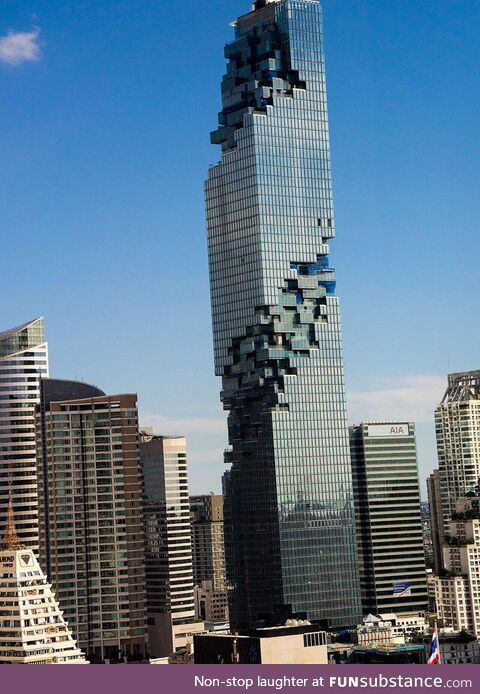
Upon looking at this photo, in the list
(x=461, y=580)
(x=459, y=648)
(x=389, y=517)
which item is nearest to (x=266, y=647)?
(x=459, y=648)

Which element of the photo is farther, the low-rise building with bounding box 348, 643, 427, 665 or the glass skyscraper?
the glass skyscraper

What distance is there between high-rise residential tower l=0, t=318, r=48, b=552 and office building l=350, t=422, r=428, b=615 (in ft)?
121

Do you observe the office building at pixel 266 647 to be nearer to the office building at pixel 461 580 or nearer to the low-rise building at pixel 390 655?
the low-rise building at pixel 390 655

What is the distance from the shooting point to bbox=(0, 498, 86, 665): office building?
102438mm

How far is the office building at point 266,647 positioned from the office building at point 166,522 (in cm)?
4673

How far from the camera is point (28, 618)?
103250 mm

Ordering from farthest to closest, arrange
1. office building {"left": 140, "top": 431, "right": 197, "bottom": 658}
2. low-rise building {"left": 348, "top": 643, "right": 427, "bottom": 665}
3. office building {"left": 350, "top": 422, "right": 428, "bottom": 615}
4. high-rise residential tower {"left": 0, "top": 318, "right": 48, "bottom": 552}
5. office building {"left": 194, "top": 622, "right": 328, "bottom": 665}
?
1. office building {"left": 350, "top": 422, "right": 428, "bottom": 615}
2. office building {"left": 140, "top": 431, "right": 197, "bottom": 658}
3. high-rise residential tower {"left": 0, "top": 318, "right": 48, "bottom": 552}
4. low-rise building {"left": 348, "top": 643, "right": 427, "bottom": 665}
5. office building {"left": 194, "top": 622, "right": 328, "bottom": 665}

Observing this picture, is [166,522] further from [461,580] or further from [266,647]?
[266,647]

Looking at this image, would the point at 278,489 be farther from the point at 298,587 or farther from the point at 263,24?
the point at 263,24

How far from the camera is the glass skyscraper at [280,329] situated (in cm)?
14900

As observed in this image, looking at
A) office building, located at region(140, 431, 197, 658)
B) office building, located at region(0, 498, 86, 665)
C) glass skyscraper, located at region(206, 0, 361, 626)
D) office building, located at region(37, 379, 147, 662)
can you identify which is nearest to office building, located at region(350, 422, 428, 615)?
office building, located at region(140, 431, 197, 658)

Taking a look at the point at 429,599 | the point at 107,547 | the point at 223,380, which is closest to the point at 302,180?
the point at 223,380

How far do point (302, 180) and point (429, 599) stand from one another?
53306mm

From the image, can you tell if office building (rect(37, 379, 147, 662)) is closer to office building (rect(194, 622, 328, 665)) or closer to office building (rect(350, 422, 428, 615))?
office building (rect(350, 422, 428, 615))
